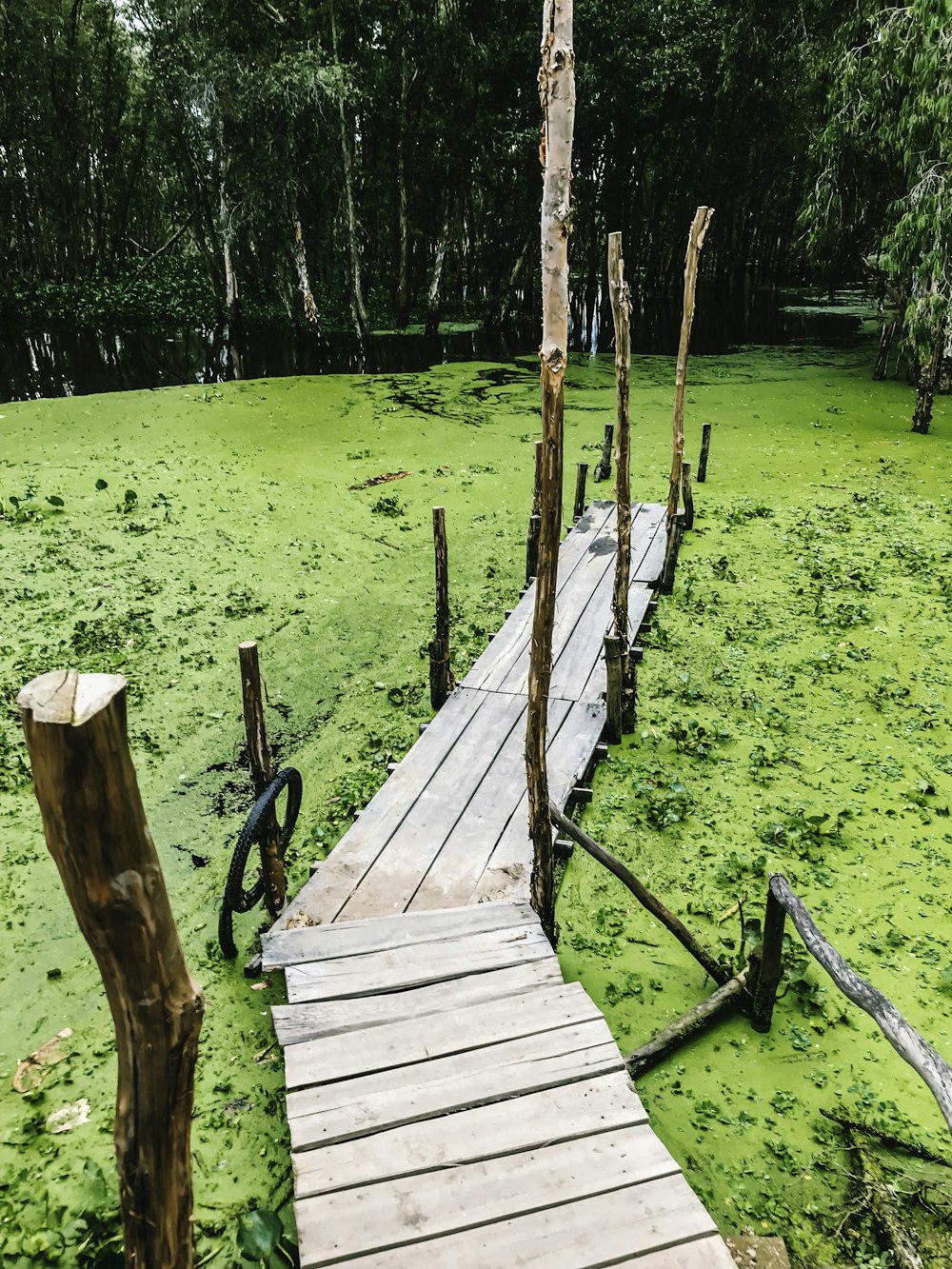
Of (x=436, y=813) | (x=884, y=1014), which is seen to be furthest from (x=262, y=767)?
(x=884, y=1014)

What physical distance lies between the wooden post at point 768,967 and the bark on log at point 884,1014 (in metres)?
0.10

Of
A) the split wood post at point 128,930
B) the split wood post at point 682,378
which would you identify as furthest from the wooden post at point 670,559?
the split wood post at point 128,930

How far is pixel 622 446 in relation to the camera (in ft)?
18.4

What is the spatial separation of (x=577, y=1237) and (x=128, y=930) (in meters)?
1.70

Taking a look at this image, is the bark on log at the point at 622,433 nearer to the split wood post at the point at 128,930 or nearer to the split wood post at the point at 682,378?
the split wood post at the point at 682,378

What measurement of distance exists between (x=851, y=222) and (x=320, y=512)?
33.9ft

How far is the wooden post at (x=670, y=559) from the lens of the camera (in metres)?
7.48

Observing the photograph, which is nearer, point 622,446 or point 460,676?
point 622,446

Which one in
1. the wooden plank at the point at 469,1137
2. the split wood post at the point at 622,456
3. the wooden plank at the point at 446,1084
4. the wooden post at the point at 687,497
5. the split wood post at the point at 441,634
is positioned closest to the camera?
the wooden plank at the point at 469,1137

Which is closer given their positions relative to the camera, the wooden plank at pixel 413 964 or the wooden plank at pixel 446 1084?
the wooden plank at pixel 446 1084

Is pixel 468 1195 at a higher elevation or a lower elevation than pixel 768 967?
higher

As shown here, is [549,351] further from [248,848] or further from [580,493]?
[580,493]

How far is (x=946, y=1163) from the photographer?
290 cm

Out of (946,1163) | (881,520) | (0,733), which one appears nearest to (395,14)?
(881,520)
